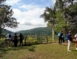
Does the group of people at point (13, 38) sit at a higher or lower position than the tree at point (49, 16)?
lower

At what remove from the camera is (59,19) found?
3481 centimetres

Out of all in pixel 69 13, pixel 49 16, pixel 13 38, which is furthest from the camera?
pixel 49 16

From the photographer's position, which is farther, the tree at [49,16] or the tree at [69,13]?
the tree at [49,16]

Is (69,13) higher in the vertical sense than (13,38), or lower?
higher

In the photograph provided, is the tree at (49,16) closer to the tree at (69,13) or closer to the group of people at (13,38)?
the tree at (69,13)

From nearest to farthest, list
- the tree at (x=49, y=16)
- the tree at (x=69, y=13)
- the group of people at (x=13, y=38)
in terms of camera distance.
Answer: the group of people at (x=13, y=38) < the tree at (x=69, y=13) < the tree at (x=49, y=16)

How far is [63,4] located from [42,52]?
16.5 meters

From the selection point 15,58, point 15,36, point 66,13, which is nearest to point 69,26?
point 66,13

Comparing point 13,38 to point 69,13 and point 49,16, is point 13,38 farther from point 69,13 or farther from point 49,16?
point 49,16

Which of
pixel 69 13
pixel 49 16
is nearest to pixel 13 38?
pixel 69 13

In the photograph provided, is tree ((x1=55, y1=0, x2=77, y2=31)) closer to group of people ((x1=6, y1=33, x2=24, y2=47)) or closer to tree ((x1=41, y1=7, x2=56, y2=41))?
group of people ((x1=6, y1=33, x2=24, y2=47))

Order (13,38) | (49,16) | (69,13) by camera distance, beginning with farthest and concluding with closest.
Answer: (49,16) < (69,13) < (13,38)

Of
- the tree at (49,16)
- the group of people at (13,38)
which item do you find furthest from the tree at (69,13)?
the tree at (49,16)

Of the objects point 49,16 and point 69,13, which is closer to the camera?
point 69,13
